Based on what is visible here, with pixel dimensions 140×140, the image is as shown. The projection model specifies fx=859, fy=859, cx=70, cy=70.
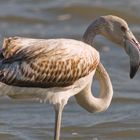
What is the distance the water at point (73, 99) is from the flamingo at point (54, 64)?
1.90 m

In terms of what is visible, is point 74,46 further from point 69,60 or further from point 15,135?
point 15,135

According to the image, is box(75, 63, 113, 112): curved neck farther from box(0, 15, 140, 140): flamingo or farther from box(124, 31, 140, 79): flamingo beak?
box(124, 31, 140, 79): flamingo beak

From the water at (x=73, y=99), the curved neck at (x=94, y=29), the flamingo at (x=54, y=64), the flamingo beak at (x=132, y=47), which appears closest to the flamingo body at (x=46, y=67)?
the flamingo at (x=54, y=64)

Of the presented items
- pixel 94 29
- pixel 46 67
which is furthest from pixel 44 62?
pixel 94 29

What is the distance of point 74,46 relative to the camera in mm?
9359

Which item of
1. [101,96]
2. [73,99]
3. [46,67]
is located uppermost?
[46,67]

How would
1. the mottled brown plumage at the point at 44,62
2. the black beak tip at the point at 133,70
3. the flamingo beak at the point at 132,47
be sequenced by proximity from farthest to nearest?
the black beak tip at the point at 133,70, the flamingo beak at the point at 132,47, the mottled brown plumage at the point at 44,62

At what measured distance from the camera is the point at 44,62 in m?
9.26

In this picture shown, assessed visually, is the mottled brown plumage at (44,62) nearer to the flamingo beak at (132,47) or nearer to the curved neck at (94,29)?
the curved neck at (94,29)

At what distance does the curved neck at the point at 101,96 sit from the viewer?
32.0ft

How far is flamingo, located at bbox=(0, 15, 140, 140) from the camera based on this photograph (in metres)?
9.10

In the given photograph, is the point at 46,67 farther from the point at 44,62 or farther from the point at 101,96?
the point at 101,96

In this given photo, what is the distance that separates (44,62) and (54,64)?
0.12 metres

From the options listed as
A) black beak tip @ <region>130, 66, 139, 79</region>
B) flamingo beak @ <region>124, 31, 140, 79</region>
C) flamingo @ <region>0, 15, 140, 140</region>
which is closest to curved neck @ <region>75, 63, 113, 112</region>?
flamingo @ <region>0, 15, 140, 140</region>
